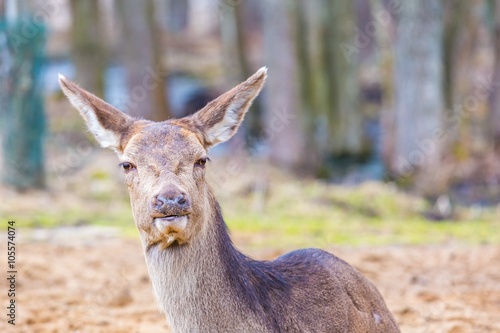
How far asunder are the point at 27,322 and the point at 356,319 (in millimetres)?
3479

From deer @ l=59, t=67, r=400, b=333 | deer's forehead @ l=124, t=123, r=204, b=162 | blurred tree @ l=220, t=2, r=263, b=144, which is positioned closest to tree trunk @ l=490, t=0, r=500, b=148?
blurred tree @ l=220, t=2, r=263, b=144

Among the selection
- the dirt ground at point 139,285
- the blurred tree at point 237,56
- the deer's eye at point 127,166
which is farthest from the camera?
the blurred tree at point 237,56

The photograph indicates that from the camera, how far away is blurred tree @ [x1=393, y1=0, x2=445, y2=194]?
60.4 feet

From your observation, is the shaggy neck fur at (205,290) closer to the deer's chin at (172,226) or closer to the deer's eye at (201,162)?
the deer's chin at (172,226)

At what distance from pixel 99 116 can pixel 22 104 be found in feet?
35.6

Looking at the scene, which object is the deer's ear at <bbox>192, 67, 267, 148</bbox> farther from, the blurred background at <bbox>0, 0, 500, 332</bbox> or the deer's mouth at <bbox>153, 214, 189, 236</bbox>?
the blurred background at <bbox>0, 0, 500, 332</bbox>

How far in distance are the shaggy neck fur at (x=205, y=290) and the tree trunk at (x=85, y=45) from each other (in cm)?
1929

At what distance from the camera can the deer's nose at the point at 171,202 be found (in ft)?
17.2

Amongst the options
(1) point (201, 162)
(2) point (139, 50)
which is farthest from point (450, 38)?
(1) point (201, 162)

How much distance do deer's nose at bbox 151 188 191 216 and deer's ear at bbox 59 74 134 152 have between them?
0.91 metres

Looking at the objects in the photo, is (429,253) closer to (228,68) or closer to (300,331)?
(300,331)

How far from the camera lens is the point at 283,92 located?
69.4ft

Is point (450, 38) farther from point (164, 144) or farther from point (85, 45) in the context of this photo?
point (164, 144)

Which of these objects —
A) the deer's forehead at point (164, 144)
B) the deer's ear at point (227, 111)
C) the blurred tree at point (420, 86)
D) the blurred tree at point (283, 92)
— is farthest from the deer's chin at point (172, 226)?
the blurred tree at point (283, 92)
